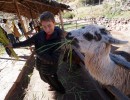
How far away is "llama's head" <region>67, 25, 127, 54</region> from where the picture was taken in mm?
4008

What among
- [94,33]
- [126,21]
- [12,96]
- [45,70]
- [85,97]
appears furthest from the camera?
[126,21]

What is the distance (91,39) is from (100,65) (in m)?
0.45

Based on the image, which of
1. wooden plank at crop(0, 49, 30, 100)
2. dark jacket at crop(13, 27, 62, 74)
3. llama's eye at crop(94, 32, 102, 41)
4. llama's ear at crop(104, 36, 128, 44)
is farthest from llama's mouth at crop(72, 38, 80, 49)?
wooden plank at crop(0, 49, 30, 100)

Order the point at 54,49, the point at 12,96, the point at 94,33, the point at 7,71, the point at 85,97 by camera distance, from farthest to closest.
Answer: the point at 7,71
the point at 12,96
the point at 85,97
the point at 54,49
the point at 94,33

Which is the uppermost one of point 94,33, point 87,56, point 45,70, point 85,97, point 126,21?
point 94,33

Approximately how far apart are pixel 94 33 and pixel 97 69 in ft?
1.90

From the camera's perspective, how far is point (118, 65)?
4324 mm

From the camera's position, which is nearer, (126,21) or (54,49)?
(54,49)

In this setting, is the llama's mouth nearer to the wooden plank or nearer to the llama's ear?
the llama's ear

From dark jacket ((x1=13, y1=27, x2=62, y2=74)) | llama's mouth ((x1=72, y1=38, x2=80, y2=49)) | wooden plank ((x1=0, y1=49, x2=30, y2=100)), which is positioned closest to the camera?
llama's mouth ((x1=72, y1=38, x2=80, y2=49))

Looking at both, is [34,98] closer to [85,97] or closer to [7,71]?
[85,97]

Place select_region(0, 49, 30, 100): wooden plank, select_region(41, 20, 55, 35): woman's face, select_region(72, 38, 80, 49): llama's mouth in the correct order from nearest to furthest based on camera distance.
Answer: select_region(72, 38, 80, 49): llama's mouth, select_region(41, 20, 55, 35): woman's face, select_region(0, 49, 30, 100): wooden plank

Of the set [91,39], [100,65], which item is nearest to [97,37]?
[91,39]

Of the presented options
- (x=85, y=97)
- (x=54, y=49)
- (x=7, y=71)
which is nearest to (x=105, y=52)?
(x=54, y=49)
